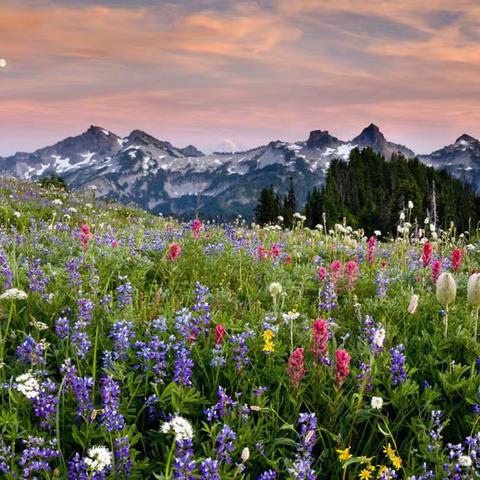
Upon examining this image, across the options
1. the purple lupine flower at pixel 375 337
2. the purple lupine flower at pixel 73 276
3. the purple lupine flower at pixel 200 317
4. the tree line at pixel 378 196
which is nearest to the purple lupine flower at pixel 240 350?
the purple lupine flower at pixel 200 317

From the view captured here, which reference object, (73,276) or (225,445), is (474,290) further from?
(73,276)

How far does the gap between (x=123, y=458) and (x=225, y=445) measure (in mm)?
566

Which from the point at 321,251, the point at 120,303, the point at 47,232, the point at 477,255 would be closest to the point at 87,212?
the point at 47,232

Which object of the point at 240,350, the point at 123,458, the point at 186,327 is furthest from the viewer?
the point at 186,327

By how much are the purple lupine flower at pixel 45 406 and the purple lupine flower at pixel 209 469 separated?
96 centimetres

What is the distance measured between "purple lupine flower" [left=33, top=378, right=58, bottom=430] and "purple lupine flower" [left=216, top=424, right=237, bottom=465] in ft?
3.23

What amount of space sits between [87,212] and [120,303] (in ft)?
46.3

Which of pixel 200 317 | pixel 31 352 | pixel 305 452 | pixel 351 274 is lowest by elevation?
pixel 305 452

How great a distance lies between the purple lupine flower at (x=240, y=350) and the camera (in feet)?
12.2

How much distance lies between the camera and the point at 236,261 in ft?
22.3

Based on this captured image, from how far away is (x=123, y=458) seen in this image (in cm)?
294

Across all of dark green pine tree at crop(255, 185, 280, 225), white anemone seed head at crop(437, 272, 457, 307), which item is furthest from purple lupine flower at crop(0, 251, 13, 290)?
dark green pine tree at crop(255, 185, 280, 225)

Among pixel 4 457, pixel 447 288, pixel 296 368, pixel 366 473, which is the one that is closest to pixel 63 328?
pixel 4 457

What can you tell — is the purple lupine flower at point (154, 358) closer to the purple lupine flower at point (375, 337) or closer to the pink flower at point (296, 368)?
the pink flower at point (296, 368)
